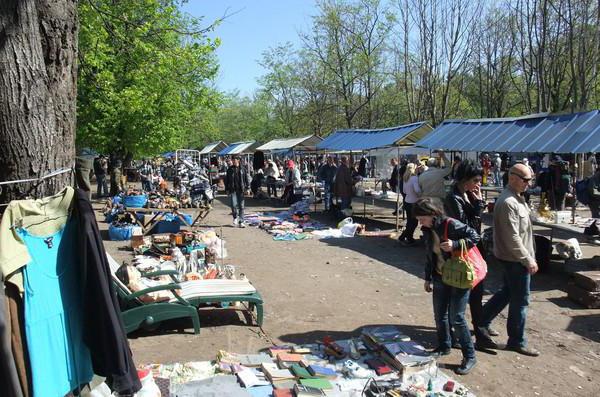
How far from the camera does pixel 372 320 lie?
6.62m

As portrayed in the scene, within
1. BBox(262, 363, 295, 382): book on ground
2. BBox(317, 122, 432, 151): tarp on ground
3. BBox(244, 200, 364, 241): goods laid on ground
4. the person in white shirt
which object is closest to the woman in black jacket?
BBox(262, 363, 295, 382): book on ground

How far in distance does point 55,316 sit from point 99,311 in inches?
8.8

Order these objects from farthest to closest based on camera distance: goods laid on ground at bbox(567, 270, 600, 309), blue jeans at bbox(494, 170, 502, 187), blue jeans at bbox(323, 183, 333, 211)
→ 1. blue jeans at bbox(494, 170, 502, 187)
2. blue jeans at bbox(323, 183, 333, 211)
3. goods laid on ground at bbox(567, 270, 600, 309)

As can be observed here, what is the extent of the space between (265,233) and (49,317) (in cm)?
1120

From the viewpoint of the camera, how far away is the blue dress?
2764mm

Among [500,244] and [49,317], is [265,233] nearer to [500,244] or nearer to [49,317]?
[500,244]

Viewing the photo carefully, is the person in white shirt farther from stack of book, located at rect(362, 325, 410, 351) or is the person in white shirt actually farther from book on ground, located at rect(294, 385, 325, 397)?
book on ground, located at rect(294, 385, 325, 397)

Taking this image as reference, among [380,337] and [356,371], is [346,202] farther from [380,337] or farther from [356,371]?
[356,371]

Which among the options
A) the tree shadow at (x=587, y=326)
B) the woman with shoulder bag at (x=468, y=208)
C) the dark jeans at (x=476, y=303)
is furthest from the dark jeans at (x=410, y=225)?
the dark jeans at (x=476, y=303)

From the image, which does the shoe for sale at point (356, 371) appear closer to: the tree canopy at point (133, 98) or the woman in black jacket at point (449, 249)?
the woman in black jacket at point (449, 249)

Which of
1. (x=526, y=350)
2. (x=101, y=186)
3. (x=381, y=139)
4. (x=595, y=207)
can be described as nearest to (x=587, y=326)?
(x=526, y=350)

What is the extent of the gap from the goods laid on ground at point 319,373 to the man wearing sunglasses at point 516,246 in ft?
3.55

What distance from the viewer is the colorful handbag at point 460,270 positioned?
4793mm

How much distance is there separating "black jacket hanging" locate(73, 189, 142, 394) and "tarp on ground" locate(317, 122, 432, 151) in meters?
12.3
